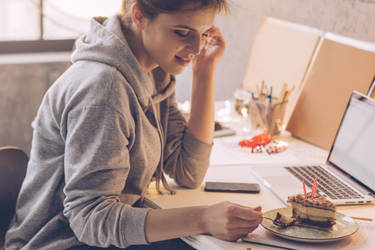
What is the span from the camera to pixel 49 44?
2.68 m

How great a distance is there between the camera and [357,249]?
96 centimetres

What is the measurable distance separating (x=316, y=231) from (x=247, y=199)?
0.23 m

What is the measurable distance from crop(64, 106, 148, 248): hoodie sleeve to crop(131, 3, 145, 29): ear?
0.24m

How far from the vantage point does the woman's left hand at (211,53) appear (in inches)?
55.5

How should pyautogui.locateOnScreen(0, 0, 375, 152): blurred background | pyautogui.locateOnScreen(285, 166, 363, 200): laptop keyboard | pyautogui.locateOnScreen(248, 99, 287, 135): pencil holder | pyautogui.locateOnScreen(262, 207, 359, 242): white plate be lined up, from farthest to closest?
pyautogui.locateOnScreen(0, 0, 375, 152): blurred background < pyautogui.locateOnScreen(248, 99, 287, 135): pencil holder < pyautogui.locateOnScreen(285, 166, 363, 200): laptop keyboard < pyautogui.locateOnScreen(262, 207, 359, 242): white plate

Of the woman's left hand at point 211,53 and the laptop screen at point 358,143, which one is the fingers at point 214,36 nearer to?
the woman's left hand at point 211,53

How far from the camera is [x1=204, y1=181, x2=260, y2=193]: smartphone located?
48.3 inches

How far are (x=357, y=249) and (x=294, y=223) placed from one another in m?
0.14

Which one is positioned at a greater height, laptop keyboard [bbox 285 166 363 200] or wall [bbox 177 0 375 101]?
wall [bbox 177 0 375 101]

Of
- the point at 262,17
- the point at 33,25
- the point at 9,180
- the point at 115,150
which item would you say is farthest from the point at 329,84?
the point at 33,25

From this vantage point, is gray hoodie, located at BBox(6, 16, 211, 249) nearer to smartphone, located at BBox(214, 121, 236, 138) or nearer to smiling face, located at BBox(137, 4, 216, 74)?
smiling face, located at BBox(137, 4, 216, 74)

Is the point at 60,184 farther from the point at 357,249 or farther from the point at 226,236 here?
the point at 357,249

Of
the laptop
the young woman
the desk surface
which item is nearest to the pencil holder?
the desk surface

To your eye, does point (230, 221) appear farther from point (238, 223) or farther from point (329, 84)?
point (329, 84)
